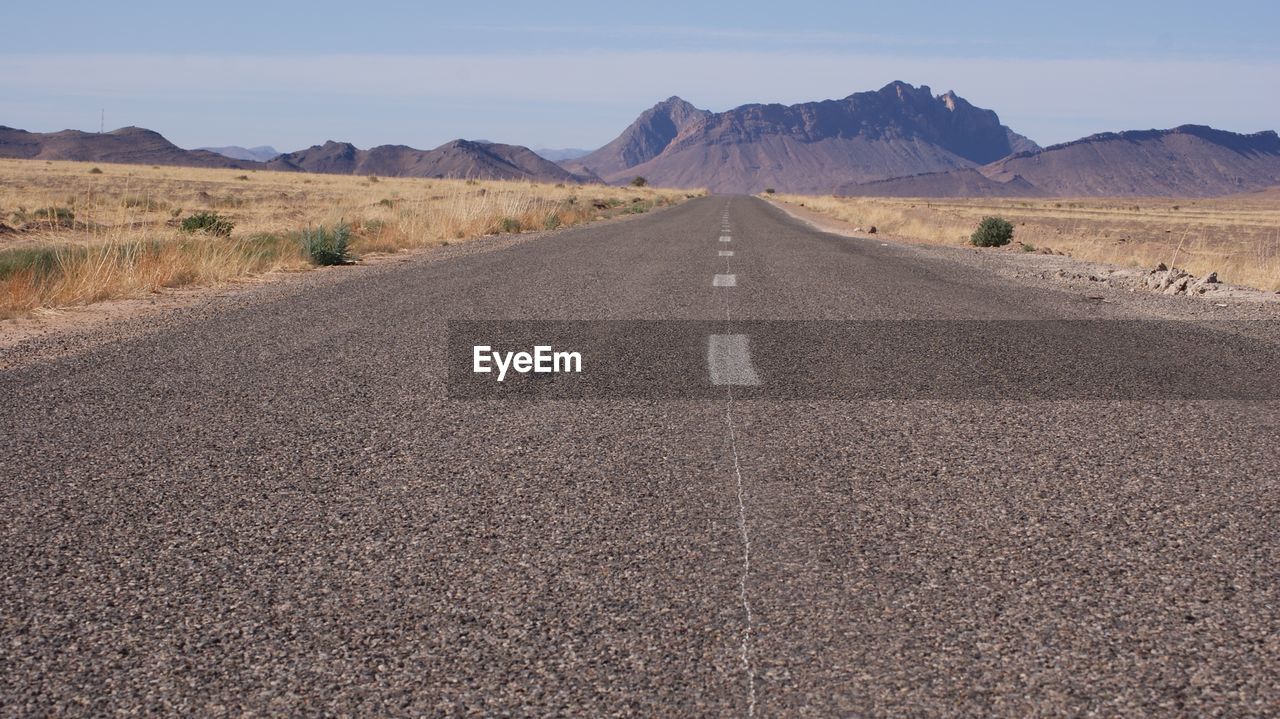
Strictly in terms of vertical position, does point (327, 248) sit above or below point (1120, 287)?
below

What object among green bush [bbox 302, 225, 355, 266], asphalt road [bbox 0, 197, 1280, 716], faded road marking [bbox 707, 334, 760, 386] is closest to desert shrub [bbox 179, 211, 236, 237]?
green bush [bbox 302, 225, 355, 266]

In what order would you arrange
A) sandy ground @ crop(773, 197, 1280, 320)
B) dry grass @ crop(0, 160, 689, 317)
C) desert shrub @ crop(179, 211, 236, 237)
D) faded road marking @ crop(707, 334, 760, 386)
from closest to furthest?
faded road marking @ crop(707, 334, 760, 386)
dry grass @ crop(0, 160, 689, 317)
sandy ground @ crop(773, 197, 1280, 320)
desert shrub @ crop(179, 211, 236, 237)

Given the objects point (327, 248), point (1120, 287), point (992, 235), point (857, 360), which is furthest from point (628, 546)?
point (992, 235)

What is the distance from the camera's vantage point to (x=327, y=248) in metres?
17.0

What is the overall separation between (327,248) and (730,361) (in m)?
11.2

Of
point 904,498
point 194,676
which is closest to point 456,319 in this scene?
point 904,498

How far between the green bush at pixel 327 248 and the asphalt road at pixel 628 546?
968 cm

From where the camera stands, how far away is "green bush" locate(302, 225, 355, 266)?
16.8 m

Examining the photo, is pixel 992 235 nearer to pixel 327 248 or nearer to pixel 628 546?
pixel 327 248

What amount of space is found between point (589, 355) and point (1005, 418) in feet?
10.0

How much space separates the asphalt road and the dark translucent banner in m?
0.10

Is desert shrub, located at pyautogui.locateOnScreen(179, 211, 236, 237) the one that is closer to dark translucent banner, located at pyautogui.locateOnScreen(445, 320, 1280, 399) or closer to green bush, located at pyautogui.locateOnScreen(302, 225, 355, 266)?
green bush, located at pyautogui.locateOnScreen(302, 225, 355, 266)

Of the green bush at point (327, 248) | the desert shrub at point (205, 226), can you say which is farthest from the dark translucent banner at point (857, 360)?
the desert shrub at point (205, 226)

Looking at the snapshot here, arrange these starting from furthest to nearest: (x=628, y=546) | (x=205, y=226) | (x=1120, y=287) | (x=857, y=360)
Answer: (x=205, y=226)
(x=1120, y=287)
(x=857, y=360)
(x=628, y=546)
